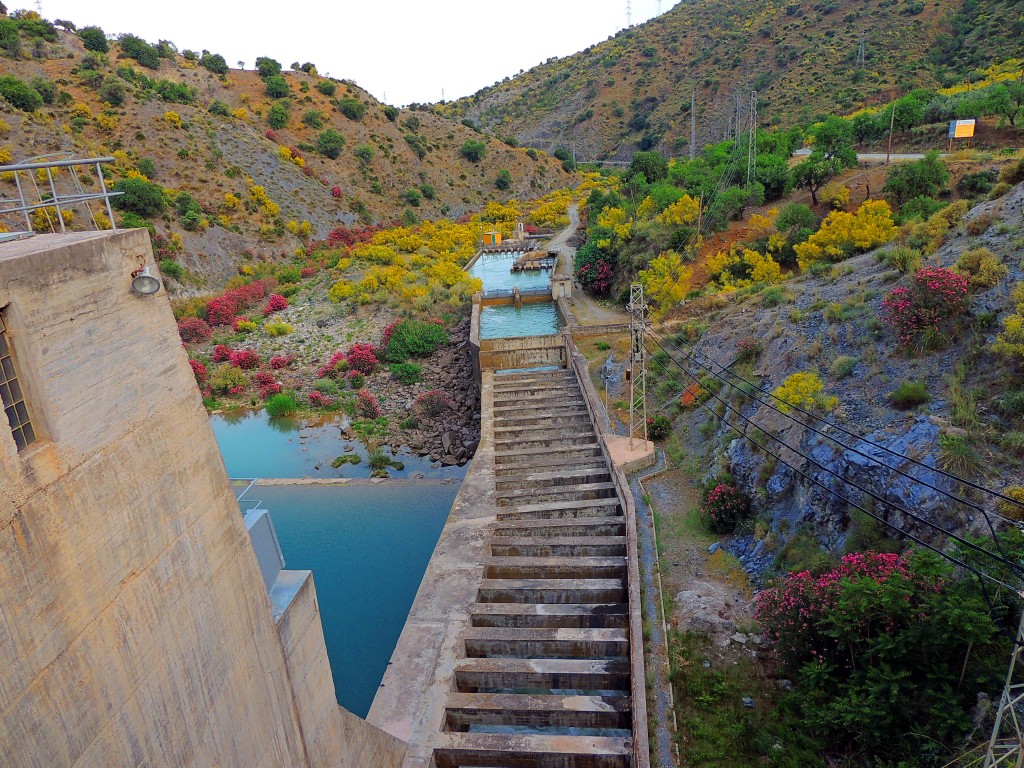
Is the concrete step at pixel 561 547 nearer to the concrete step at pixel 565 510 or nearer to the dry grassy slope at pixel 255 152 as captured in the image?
the concrete step at pixel 565 510

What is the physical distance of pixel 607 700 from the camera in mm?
9695

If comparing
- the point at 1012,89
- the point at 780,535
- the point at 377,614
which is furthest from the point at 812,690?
the point at 1012,89

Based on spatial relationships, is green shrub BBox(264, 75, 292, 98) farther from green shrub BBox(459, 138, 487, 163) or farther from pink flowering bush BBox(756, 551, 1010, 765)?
pink flowering bush BBox(756, 551, 1010, 765)

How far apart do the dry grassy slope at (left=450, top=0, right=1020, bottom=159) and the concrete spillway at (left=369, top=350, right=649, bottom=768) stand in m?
50.3

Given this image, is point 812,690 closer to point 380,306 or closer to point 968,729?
point 968,729

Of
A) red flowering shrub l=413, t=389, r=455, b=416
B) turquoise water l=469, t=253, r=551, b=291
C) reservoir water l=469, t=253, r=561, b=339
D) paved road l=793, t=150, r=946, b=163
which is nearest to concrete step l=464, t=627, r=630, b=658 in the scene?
red flowering shrub l=413, t=389, r=455, b=416

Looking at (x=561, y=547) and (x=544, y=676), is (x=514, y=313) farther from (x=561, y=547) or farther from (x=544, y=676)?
(x=544, y=676)

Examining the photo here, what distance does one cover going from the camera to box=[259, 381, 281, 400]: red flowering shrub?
25.1m

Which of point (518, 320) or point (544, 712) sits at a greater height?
point (518, 320)

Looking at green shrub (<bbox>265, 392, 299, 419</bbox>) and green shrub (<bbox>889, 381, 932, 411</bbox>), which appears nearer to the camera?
green shrub (<bbox>889, 381, 932, 411</bbox>)

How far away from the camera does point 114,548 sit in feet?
15.3

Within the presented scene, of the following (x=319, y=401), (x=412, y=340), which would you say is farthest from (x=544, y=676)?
(x=412, y=340)

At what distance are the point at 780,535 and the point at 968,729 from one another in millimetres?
4941

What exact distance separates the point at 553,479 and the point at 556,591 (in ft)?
12.6
